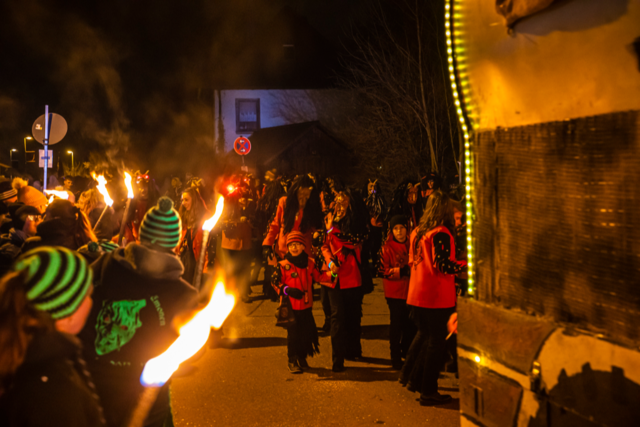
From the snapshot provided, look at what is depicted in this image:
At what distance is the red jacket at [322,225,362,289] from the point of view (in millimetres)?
6098

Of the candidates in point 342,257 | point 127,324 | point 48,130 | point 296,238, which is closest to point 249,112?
point 48,130

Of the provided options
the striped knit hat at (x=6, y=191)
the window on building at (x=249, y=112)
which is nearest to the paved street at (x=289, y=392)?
the striped knit hat at (x=6, y=191)

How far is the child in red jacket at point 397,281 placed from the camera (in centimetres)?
611

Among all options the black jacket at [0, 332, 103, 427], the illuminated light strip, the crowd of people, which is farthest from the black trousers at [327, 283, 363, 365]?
the black jacket at [0, 332, 103, 427]

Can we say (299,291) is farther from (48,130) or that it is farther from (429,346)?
(48,130)

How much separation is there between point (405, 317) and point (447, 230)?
1.64m

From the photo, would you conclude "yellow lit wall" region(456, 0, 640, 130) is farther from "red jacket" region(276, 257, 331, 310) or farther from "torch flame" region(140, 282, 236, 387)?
"red jacket" region(276, 257, 331, 310)

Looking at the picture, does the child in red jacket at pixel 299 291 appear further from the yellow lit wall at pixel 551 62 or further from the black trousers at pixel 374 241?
the yellow lit wall at pixel 551 62

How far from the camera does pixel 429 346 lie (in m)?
5.11

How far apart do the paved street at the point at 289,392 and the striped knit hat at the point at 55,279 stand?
10.00ft

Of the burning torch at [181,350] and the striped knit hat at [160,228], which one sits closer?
the burning torch at [181,350]

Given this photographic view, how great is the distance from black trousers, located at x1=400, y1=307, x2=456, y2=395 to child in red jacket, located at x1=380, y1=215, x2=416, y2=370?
2.52 feet

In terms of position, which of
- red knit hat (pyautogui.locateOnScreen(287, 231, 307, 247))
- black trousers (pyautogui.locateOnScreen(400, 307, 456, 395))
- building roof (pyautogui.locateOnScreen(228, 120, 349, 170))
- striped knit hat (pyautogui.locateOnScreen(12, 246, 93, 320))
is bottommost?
black trousers (pyautogui.locateOnScreen(400, 307, 456, 395))

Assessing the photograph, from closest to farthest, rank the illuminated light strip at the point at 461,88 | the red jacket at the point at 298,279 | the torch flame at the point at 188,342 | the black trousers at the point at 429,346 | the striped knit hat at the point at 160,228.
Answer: the illuminated light strip at the point at 461,88, the torch flame at the point at 188,342, the striped knit hat at the point at 160,228, the black trousers at the point at 429,346, the red jacket at the point at 298,279
